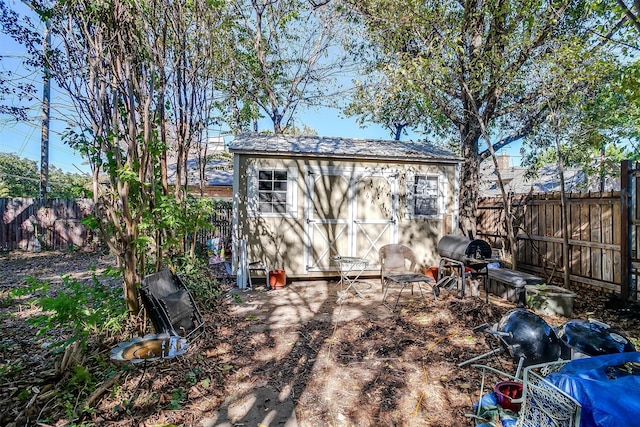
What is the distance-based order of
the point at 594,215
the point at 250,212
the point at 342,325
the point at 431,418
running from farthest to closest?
the point at 250,212 < the point at 594,215 < the point at 342,325 < the point at 431,418

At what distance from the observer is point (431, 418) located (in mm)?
2561

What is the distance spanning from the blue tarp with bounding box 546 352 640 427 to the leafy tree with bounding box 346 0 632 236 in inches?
216

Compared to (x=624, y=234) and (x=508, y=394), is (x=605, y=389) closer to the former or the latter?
(x=508, y=394)

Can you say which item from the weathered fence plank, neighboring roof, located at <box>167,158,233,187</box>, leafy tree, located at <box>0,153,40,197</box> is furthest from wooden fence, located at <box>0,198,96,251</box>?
the weathered fence plank

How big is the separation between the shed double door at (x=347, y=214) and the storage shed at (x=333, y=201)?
0.02 meters

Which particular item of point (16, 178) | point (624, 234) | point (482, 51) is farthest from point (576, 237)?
point (16, 178)

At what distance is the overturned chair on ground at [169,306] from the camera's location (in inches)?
132

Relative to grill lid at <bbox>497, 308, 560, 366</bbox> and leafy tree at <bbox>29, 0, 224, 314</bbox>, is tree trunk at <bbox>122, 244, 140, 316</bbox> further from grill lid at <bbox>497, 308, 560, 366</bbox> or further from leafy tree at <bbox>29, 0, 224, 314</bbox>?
grill lid at <bbox>497, 308, 560, 366</bbox>

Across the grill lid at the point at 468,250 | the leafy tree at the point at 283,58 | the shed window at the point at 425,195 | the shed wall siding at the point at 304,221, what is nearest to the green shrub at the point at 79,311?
the shed wall siding at the point at 304,221

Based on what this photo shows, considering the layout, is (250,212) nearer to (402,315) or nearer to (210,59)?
(210,59)

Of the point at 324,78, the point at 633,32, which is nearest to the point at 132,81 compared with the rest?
the point at 633,32

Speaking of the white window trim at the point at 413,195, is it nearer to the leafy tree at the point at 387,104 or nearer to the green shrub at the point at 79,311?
the leafy tree at the point at 387,104

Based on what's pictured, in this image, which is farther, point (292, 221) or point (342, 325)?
point (292, 221)

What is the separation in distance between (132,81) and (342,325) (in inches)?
154
